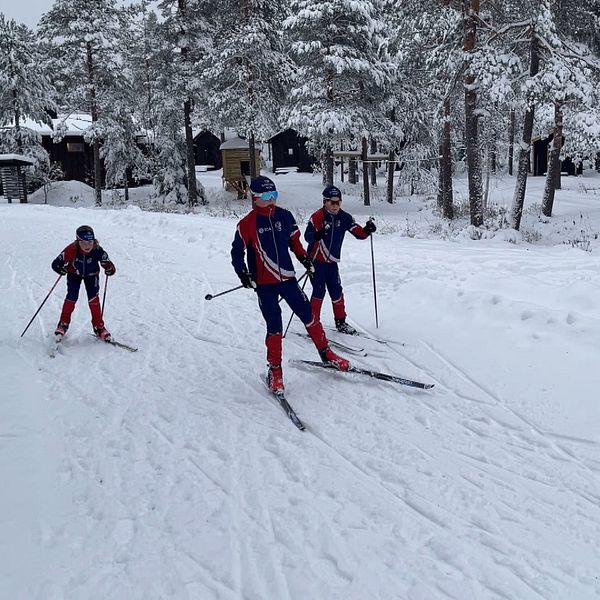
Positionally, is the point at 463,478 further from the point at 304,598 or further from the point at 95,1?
the point at 95,1

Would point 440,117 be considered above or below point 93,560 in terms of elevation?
above

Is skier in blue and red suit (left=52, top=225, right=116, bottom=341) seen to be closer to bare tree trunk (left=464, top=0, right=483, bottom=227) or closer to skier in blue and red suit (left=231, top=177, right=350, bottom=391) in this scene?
skier in blue and red suit (left=231, top=177, right=350, bottom=391)

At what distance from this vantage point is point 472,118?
17188 mm

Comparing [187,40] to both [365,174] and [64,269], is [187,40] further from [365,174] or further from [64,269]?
[64,269]

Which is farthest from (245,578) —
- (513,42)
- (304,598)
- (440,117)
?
(440,117)

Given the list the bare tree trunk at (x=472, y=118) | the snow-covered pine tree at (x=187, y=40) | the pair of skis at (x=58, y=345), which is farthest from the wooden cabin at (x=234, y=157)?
the pair of skis at (x=58, y=345)

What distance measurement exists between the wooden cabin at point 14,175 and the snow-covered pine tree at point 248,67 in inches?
572

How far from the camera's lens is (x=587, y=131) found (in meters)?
17.1

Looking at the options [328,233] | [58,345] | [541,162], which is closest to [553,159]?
[328,233]

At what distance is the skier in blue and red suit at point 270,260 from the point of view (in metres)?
5.71

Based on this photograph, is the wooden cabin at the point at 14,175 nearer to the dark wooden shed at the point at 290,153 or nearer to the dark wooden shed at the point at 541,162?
the dark wooden shed at the point at 290,153

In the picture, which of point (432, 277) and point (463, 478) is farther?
point (432, 277)

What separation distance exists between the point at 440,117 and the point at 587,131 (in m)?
7.54

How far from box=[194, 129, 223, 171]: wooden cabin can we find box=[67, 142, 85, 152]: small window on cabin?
21289 millimetres
